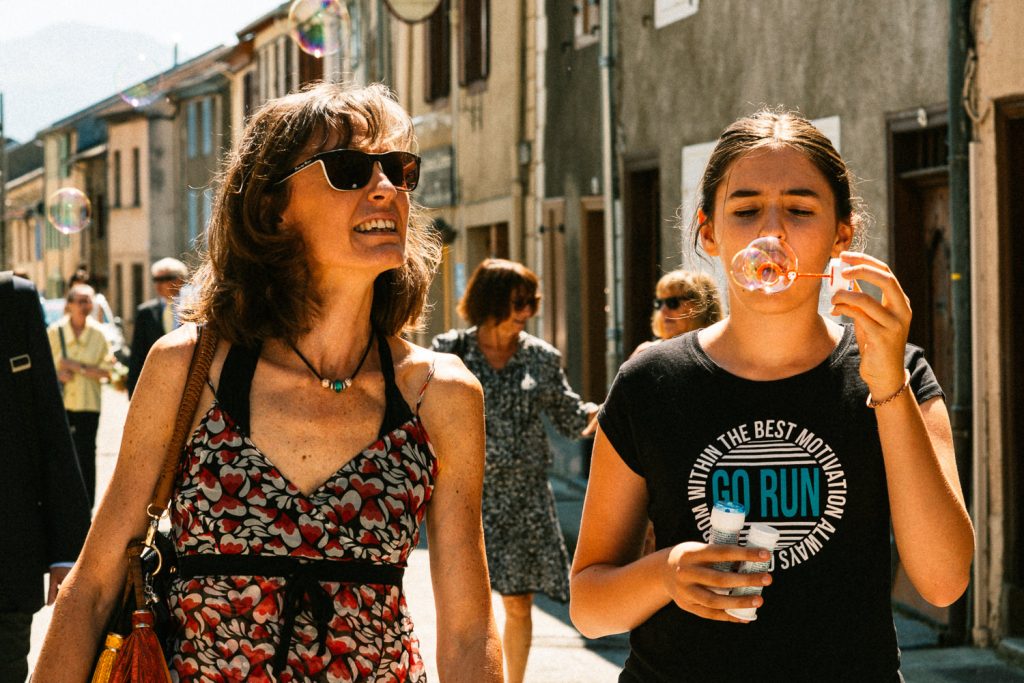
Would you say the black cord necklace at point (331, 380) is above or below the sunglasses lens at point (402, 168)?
below

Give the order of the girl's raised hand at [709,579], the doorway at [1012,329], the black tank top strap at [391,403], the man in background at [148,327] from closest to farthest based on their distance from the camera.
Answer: the girl's raised hand at [709,579] → the black tank top strap at [391,403] → the doorway at [1012,329] → the man in background at [148,327]

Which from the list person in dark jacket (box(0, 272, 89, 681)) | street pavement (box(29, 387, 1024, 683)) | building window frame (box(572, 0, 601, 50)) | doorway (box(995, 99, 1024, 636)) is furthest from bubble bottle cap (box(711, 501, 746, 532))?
building window frame (box(572, 0, 601, 50))

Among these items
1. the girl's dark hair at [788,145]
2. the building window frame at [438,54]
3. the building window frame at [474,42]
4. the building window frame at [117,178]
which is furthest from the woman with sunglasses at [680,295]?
the building window frame at [117,178]

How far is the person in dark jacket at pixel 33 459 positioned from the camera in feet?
15.3

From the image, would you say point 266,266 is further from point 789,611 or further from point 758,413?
point 789,611

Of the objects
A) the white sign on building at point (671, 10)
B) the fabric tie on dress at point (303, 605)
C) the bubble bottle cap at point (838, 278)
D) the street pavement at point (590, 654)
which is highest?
the white sign on building at point (671, 10)

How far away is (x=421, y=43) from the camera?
79.6 ft

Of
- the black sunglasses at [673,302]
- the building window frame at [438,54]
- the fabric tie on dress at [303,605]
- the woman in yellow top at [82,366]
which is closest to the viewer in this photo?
the fabric tie on dress at [303,605]

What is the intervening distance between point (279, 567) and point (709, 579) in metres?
0.81

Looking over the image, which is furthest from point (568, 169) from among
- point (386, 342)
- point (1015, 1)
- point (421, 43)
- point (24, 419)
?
point (386, 342)

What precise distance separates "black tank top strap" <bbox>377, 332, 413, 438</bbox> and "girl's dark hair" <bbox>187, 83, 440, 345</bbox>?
17 cm

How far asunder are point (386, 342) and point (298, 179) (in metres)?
0.39

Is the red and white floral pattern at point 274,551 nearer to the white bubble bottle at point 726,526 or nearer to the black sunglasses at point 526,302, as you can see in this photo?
the white bubble bottle at point 726,526

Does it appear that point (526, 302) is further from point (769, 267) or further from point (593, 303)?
point (593, 303)
